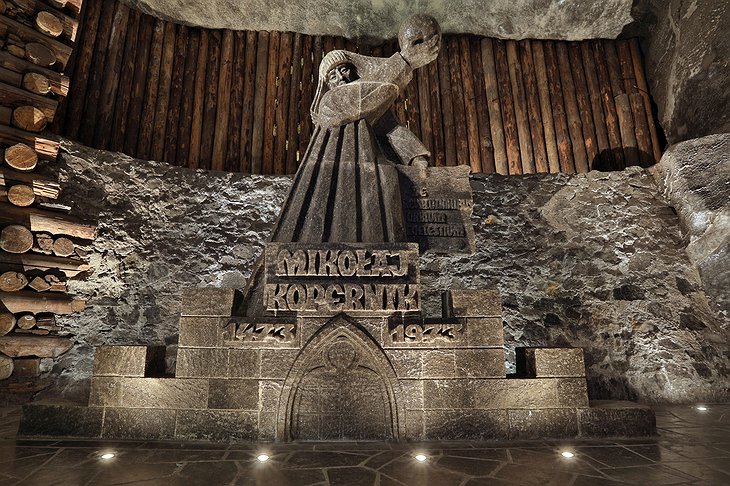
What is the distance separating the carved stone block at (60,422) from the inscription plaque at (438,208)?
10.7ft

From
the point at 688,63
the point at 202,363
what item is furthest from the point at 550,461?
the point at 688,63

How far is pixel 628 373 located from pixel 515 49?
6389 mm

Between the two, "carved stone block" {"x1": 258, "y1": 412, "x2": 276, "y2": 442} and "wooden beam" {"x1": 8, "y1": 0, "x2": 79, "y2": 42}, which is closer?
"carved stone block" {"x1": 258, "y1": 412, "x2": 276, "y2": 442}

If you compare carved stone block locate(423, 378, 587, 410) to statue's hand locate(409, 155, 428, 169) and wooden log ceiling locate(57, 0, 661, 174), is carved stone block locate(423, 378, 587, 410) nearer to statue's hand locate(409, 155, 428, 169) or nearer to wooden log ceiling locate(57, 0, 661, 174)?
statue's hand locate(409, 155, 428, 169)

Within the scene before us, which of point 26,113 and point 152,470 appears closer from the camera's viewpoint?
point 152,470

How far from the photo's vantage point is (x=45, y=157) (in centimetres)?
548

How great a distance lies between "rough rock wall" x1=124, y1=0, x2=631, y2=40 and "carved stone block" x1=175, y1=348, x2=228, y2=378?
268 inches

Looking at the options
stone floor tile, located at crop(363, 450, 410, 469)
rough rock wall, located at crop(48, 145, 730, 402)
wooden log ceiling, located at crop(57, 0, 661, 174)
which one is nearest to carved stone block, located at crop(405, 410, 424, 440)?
stone floor tile, located at crop(363, 450, 410, 469)

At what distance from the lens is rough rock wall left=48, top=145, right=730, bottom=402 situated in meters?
5.48

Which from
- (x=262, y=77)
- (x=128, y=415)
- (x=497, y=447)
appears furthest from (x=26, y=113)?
(x=497, y=447)

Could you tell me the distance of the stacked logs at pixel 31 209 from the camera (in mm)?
4855

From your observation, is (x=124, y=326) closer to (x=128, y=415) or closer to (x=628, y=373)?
(x=128, y=415)

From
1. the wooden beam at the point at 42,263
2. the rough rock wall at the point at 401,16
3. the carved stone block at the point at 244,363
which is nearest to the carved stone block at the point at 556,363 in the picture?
the carved stone block at the point at 244,363

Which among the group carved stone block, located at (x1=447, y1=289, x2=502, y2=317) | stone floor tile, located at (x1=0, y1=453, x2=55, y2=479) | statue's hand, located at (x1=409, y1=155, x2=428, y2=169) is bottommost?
stone floor tile, located at (x1=0, y1=453, x2=55, y2=479)
